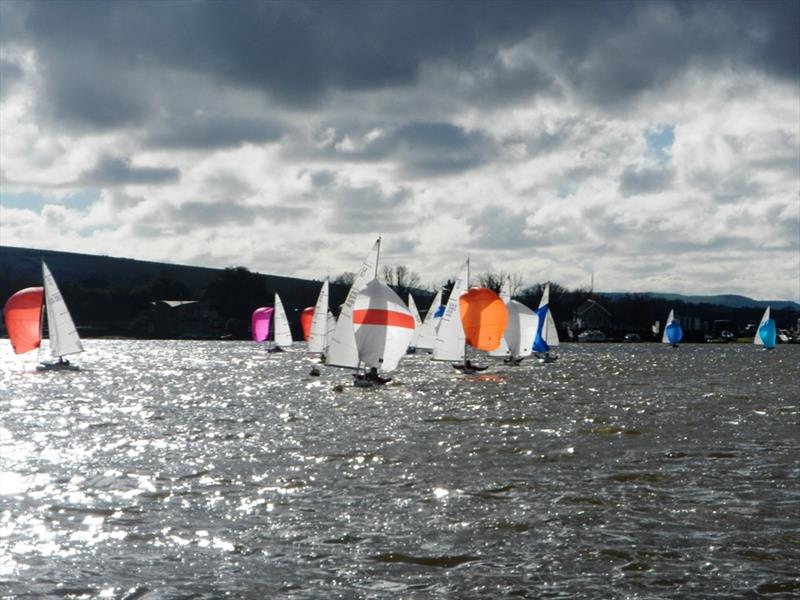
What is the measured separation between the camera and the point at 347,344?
4434cm

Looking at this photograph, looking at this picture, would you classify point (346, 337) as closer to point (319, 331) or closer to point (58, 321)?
point (58, 321)

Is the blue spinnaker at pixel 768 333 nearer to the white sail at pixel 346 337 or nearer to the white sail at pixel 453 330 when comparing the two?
the white sail at pixel 453 330

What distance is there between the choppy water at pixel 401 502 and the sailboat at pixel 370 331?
9815mm

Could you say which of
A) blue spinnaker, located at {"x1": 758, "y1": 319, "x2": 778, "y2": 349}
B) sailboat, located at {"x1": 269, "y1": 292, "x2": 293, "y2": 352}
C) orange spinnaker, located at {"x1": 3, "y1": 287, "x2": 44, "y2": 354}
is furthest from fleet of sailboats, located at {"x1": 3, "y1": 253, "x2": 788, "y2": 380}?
blue spinnaker, located at {"x1": 758, "y1": 319, "x2": 778, "y2": 349}

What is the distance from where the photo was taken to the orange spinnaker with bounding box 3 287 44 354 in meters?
57.3

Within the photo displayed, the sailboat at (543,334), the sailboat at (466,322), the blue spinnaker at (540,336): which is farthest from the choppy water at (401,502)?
the blue spinnaker at (540,336)

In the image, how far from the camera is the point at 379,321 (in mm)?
43375

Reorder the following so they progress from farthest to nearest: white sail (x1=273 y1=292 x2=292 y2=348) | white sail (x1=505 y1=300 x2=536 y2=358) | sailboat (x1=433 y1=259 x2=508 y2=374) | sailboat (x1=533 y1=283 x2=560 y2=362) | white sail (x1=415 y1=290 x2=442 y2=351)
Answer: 1. white sail (x1=273 y1=292 x2=292 y2=348)
2. white sail (x1=415 y1=290 x2=442 y2=351)
3. sailboat (x1=533 y1=283 x2=560 y2=362)
4. white sail (x1=505 y1=300 x2=536 y2=358)
5. sailboat (x1=433 y1=259 x2=508 y2=374)

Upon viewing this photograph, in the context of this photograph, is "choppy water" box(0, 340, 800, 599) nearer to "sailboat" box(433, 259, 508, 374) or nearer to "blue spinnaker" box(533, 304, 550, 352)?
"sailboat" box(433, 259, 508, 374)

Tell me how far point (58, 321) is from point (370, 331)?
19.9 m

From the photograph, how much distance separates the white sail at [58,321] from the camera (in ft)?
181

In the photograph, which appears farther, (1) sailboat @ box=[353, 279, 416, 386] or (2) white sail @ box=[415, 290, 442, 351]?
(2) white sail @ box=[415, 290, 442, 351]

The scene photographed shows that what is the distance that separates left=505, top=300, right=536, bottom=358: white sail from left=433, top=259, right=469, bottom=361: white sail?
714 centimetres

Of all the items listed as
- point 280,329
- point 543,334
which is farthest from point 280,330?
point 543,334
